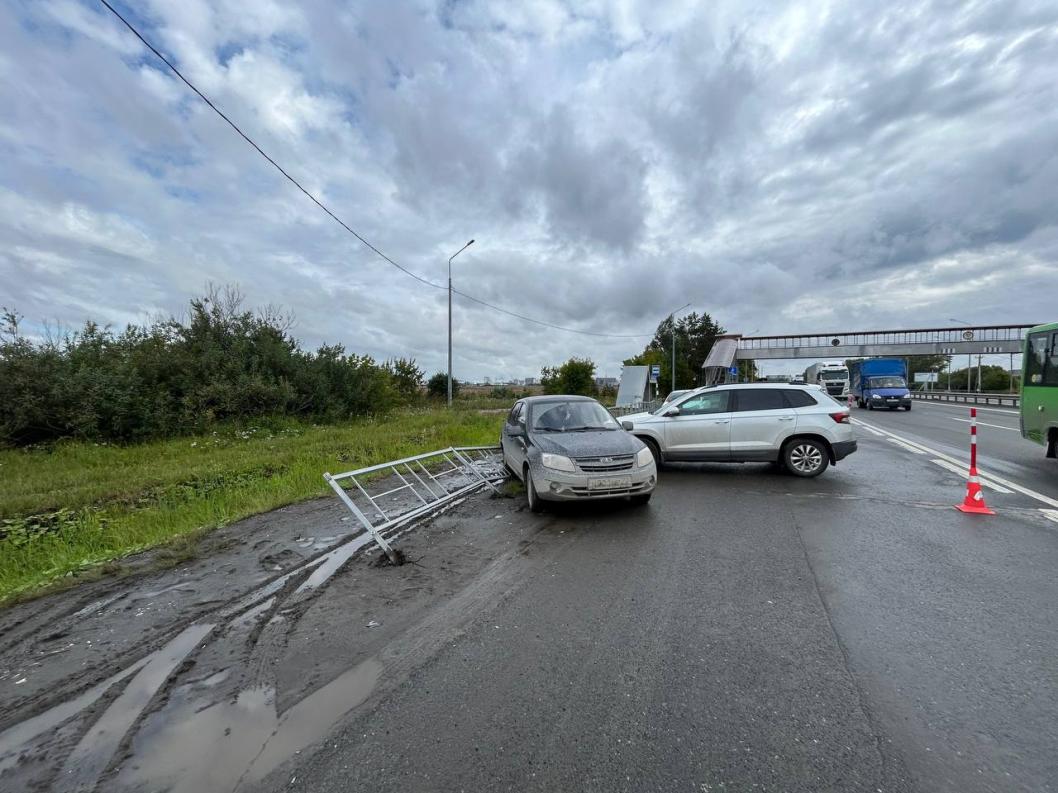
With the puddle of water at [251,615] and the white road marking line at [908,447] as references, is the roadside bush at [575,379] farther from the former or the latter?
the puddle of water at [251,615]

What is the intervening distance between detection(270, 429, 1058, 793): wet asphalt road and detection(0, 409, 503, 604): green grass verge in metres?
4.38

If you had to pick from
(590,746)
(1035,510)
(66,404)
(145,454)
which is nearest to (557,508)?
(590,746)

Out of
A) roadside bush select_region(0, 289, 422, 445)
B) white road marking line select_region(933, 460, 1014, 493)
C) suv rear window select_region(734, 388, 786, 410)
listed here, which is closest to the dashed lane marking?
white road marking line select_region(933, 460, 1014, 493)

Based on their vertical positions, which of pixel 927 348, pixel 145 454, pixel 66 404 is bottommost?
pixel 145 454

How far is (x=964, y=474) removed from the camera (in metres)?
9.24

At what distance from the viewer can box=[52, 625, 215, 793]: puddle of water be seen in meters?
2.33

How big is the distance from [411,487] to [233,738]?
4.19 m

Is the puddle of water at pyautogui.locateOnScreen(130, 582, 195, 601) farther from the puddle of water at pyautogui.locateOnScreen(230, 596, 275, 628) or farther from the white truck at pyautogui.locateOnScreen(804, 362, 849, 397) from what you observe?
the white truck at pyautogui.locateOnScreen(804, 362, 849, 397)

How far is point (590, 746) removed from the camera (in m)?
2.41

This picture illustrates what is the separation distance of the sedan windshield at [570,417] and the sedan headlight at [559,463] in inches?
42.5

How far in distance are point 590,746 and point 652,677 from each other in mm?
715

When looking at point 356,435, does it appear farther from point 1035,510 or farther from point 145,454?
point 1035,510

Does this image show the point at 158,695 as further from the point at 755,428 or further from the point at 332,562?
the point at 755,428

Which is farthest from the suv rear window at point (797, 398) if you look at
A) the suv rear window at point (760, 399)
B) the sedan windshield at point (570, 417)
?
the sedan windshield at point (570, 417)
